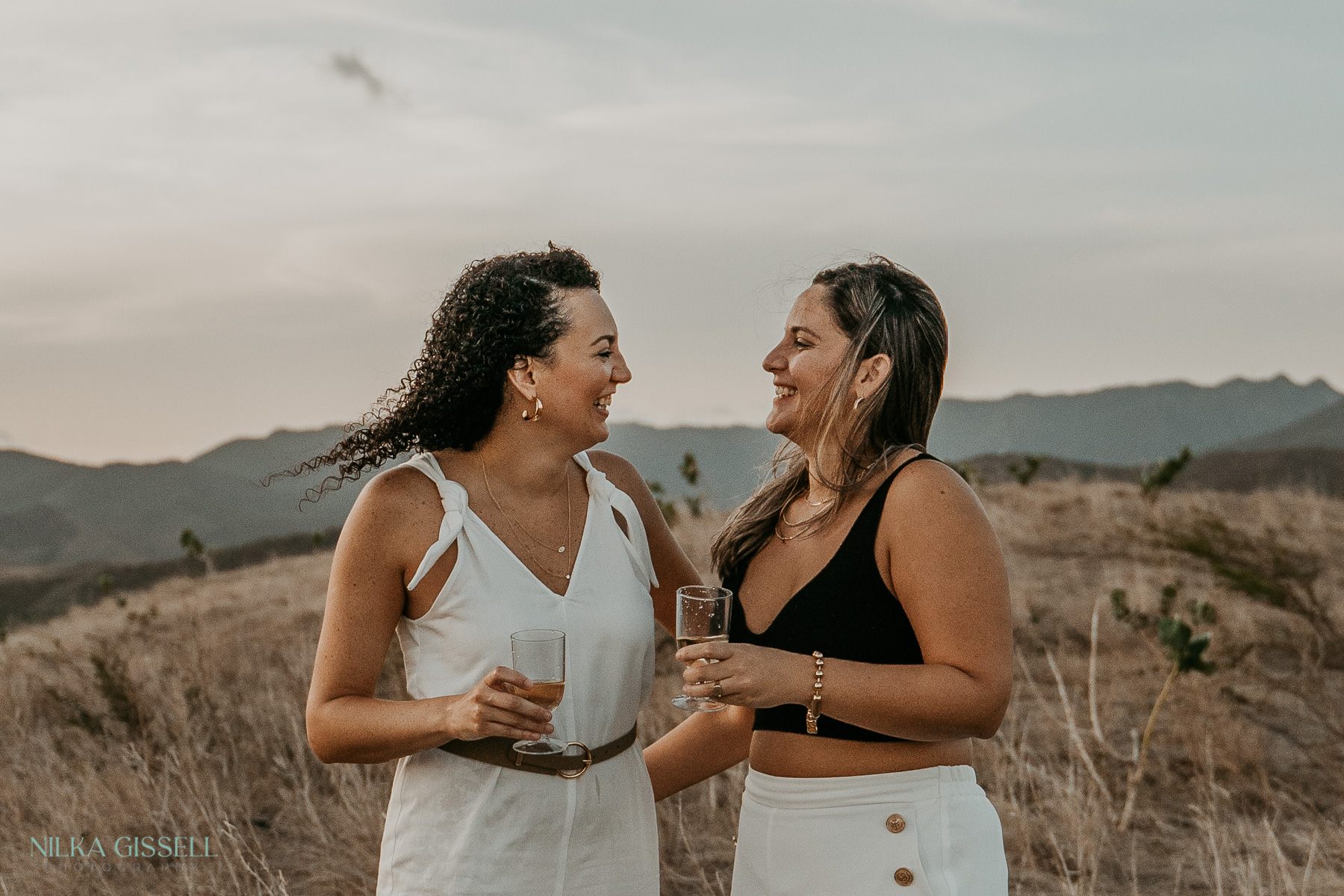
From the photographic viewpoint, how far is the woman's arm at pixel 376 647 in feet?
7.07

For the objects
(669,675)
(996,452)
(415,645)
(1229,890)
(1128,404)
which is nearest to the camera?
(415,645)

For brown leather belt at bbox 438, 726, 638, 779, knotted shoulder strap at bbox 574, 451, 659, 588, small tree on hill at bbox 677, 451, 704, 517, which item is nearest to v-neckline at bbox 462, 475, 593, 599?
knotted shoulder strap at bbox 574, 451, 659, 588

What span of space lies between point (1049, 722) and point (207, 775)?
209 inches

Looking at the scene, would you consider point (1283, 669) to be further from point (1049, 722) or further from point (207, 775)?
point (207, 775)

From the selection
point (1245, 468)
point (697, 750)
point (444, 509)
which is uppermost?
point (1245, 468)

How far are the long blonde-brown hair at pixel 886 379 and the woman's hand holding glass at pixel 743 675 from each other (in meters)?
0.48

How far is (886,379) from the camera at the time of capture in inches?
98.6

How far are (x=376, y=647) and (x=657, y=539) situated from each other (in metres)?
0.83

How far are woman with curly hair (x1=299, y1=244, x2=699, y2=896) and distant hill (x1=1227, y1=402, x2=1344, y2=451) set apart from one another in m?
80.4

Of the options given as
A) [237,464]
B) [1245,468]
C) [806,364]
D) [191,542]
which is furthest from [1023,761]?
[237,464]

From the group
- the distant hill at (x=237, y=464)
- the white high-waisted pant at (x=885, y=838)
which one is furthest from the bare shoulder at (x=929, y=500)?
the distant hill at (x=237, y=464)

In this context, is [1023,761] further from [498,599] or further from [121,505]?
[121,505]

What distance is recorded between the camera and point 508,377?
262 cm

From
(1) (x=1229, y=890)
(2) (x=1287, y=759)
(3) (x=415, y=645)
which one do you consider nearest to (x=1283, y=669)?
(2) (x=1287, y=759)
